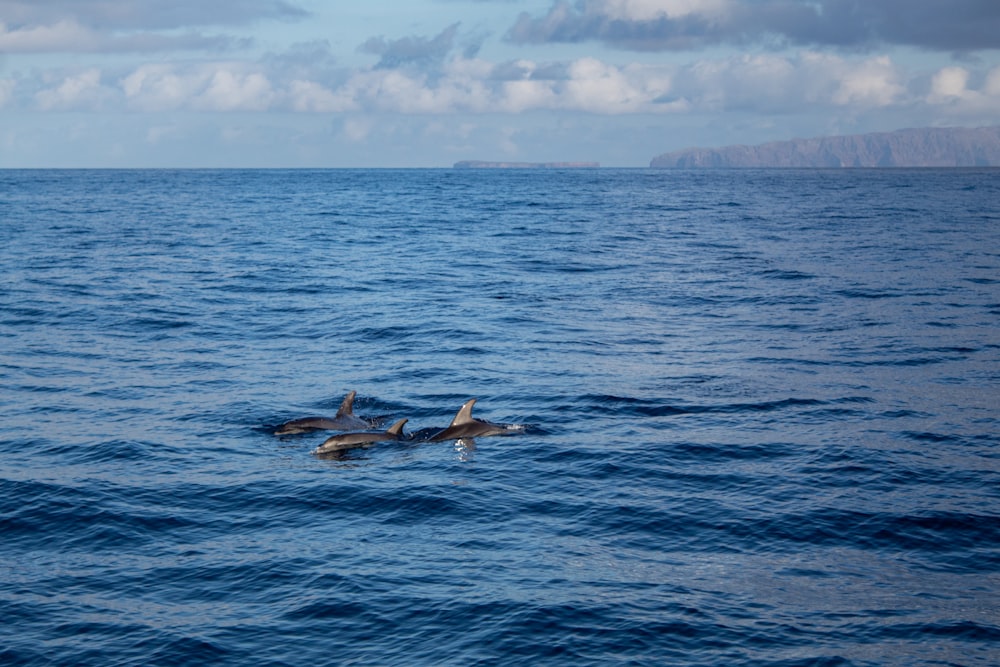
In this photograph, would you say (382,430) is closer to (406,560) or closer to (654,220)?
(406,560)

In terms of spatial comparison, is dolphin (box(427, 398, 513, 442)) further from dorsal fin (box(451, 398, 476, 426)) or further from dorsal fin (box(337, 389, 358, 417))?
dorsal fin (box(337, 389, 358, 417))

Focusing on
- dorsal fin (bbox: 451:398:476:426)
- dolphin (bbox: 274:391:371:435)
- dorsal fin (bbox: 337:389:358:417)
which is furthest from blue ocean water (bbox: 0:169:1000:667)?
dorsal fin (bbox: 337:389:358:417)

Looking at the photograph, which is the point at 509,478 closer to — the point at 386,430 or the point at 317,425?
the point at 386,430

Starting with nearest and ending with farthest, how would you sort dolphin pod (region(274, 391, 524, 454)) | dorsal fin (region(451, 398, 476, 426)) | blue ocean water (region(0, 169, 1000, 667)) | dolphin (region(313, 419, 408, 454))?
1. blue ocean water (region(0, 169, 1000, 667))
2. dolphin (region(313, 419, 408, 454))
3. dolphin pod (region(274, 391, 524, 454))
4. dorsal fin (region(451, 398, 476, 426))

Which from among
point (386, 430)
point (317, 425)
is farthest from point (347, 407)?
point (386, 430)

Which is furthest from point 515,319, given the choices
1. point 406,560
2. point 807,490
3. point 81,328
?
point 406,560

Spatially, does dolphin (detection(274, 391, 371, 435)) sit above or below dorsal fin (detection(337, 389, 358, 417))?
below

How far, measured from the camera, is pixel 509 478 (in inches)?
667

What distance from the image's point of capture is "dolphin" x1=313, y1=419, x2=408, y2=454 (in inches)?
714

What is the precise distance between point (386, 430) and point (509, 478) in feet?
10.4

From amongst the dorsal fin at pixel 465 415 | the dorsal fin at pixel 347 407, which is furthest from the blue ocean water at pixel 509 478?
the dorsal fin at pixel 347 407

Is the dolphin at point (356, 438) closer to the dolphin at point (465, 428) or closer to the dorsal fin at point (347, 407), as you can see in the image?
the dolphin at point (465, 428)

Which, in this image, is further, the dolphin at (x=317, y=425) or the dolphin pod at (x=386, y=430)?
the dolphin at (x=317, y=425)

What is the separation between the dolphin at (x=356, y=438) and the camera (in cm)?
1812
